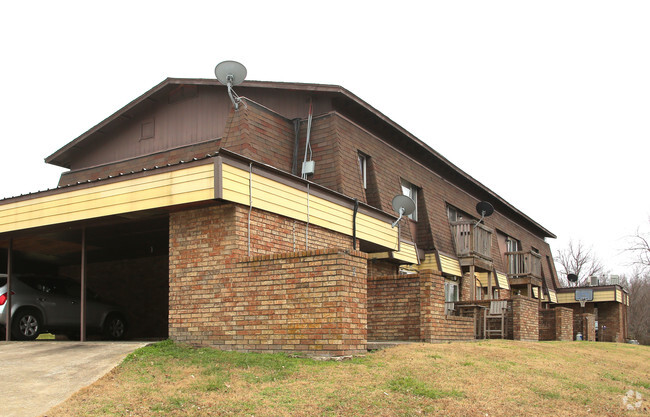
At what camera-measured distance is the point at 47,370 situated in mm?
9250

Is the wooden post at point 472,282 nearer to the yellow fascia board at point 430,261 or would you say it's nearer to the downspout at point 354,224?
the yellow fascia board at point 430,261

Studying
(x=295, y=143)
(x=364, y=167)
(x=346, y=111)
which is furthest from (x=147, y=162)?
(x=364, y=167)

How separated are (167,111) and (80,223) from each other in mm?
6304

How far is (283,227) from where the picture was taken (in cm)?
1233

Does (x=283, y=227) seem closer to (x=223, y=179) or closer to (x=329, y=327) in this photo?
(x=223, y=179)

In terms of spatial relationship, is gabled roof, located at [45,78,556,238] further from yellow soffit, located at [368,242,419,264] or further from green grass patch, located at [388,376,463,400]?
green grass patch, located at [388,376,463,400]

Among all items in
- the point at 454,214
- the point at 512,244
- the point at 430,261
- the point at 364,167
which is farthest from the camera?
the point at 512,244

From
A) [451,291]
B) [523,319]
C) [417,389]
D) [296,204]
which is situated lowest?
[523,319]

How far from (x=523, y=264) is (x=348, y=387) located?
812 inches

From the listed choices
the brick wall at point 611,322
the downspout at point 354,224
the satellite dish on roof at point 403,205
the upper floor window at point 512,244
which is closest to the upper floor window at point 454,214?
the upper floor window at point 512,244

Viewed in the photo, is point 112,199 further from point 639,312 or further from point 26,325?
point 639,312

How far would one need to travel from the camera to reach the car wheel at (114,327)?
1566 cm

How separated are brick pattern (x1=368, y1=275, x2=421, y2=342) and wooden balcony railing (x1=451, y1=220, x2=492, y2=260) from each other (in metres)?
8.27

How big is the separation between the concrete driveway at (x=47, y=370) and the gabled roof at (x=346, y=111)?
789cm
